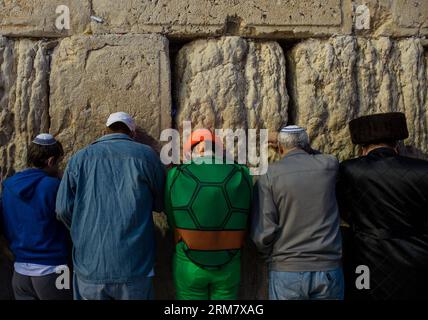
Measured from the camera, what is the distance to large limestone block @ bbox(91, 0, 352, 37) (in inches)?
128

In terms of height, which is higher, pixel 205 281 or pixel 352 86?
pixel 352 86

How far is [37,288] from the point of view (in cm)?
261

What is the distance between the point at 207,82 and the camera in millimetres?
3260

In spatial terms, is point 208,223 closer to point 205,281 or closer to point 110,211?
point 205,281

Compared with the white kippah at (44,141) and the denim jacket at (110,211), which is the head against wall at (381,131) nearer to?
the denim jacket at (110,211)

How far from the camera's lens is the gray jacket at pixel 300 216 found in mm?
2514

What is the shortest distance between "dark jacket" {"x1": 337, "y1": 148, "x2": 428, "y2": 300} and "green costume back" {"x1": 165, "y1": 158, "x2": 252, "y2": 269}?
2.43 feet

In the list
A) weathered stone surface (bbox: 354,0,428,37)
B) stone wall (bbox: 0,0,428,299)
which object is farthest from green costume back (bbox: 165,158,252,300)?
weathered stone surface (bbox: 354,0,428,37)

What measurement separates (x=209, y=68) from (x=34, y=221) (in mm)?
1597

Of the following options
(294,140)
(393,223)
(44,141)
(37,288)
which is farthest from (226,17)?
(37,288)

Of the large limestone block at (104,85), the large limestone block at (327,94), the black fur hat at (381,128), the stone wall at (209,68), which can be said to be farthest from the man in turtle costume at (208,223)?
the large limestone block at (327,94)

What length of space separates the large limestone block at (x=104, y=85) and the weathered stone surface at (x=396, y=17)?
1.65m

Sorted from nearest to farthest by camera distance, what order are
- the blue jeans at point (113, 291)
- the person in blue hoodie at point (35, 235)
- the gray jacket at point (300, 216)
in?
the blue jeans at point (113, 291)
the gray jacket at point (300, 216)
the person in blue hoodie at point (35, 235)
